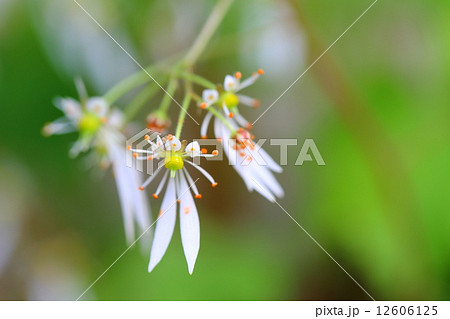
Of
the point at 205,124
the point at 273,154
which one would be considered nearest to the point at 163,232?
the point at 205,124

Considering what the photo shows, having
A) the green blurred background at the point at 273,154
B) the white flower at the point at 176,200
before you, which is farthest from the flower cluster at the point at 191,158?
the green blurred background at the point at 273,154

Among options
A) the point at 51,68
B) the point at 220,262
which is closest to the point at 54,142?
the point at 51,68

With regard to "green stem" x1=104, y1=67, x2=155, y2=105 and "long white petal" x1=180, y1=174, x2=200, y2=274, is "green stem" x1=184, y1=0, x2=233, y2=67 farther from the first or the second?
"long white petal" x1=180, y1=174, x2=200, y2=274

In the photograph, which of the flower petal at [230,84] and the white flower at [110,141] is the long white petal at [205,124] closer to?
the flower petal at [230,84]

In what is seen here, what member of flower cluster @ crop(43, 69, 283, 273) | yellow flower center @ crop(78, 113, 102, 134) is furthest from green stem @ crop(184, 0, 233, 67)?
yellow flower center @ crop(78, 113, 102, 134)

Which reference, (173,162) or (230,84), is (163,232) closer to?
(173,162)
